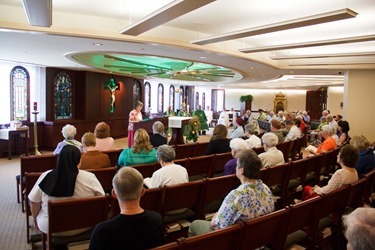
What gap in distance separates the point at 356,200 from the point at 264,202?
142 cm

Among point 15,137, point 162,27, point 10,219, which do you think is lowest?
point 10,219

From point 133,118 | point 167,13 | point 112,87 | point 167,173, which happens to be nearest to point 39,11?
point 167,13

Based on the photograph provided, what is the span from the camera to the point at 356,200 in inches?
117

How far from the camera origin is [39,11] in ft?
10.3

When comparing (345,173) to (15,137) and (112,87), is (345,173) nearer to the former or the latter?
(15,137)

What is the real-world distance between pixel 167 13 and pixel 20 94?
7.06m

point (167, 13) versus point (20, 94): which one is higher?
point (167, 13)

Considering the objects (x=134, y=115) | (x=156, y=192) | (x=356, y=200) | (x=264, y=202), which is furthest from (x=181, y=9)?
(x=134, y=115)

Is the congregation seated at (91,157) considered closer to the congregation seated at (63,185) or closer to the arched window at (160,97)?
the congregation seated at (63,185)

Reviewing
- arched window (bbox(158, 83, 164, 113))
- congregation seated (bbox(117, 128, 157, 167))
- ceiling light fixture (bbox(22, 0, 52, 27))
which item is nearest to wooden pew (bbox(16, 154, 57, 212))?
congregation seated (bbox(117, 128, 157, 167))

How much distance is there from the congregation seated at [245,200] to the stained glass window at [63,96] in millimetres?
8630

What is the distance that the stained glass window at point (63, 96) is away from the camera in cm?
957

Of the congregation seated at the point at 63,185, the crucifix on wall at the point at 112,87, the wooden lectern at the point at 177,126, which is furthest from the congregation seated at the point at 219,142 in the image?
the crucifix on wall at the point at 112,87

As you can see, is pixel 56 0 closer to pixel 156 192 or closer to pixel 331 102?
pixel 156 192
